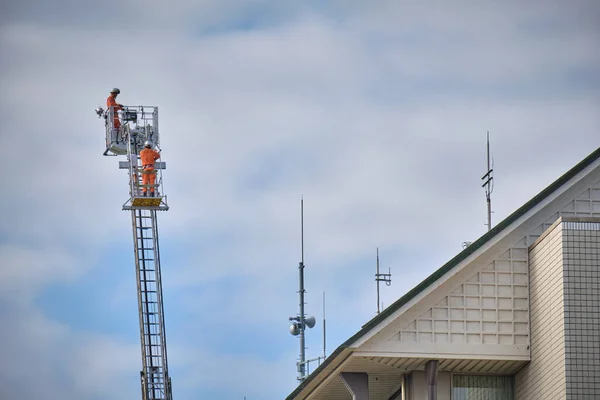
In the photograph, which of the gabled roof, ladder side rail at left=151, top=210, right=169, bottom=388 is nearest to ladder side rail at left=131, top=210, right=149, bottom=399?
ladder side rail at left=151, top=210, right=169, bottom=388

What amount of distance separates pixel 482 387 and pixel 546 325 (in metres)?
4.75

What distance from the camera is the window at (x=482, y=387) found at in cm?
7306

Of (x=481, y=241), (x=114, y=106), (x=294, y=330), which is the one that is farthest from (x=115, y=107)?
(x=294, y=330)

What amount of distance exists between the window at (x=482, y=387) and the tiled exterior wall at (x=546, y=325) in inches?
21.4

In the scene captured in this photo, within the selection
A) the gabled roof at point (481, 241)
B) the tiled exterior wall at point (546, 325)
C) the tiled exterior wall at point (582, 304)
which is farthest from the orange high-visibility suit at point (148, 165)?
the tiled exterior wall at point (582, 304)

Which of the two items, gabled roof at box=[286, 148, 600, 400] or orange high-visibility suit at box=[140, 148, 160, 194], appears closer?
gabled roof at box=[286, 148, 600, 400]

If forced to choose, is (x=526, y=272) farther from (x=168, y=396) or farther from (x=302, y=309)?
(x=302, y=309)

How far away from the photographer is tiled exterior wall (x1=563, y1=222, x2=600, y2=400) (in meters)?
67.2

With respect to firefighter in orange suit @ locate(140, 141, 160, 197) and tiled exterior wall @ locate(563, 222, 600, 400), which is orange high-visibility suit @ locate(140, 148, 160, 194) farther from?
tiled exterior wall @ locate(563, 222, 600, 400)

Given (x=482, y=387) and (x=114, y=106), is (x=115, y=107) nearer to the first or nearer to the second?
(x=114, y=106)

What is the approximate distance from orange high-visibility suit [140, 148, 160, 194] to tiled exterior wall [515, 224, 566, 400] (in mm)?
18105

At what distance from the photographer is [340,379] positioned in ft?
248

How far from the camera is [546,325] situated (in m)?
69.8

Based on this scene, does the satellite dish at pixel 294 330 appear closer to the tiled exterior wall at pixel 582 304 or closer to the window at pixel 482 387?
the window at pixel 482 387
